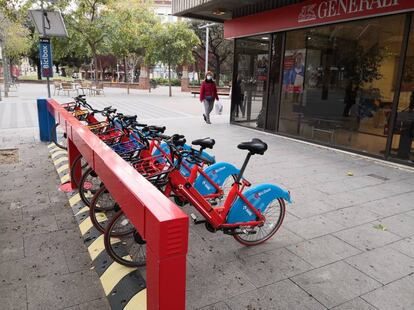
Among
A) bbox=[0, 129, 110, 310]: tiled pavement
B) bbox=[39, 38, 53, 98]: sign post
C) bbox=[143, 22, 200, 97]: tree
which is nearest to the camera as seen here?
bbox=[0, 129, 110, 310]: tiled pavement

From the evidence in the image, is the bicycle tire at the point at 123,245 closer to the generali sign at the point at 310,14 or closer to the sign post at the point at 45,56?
the sign post at the point at 45,56

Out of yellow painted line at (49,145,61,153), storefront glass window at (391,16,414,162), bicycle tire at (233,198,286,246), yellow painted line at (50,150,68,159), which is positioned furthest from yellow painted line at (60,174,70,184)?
storefront glass window at (391,16,414,162)

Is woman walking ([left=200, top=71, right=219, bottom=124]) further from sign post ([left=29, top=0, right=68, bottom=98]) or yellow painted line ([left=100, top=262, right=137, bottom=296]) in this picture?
yellow painted line ([left=100, top=262, right=137, bottom=296])

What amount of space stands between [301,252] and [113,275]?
1.74 metres

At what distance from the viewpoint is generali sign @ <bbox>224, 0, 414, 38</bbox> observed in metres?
6.71

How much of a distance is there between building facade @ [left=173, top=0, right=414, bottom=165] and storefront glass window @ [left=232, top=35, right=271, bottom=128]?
28mm

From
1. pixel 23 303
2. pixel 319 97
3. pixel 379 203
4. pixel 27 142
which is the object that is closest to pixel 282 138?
pixel 319 97

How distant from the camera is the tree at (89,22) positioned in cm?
2012

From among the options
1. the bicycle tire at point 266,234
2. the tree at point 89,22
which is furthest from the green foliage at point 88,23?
the bicycle tire at point 266,234

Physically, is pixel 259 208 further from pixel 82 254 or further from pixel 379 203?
pixel 379 203

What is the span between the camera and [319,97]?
8664 millimetres

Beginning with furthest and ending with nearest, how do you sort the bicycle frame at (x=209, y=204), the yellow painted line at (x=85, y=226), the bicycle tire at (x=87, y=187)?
the bicycle tire at (x=87, y=187)
the yellow painted line at (x=85, y=226)
the bicycle frame at (x=209, y=204)

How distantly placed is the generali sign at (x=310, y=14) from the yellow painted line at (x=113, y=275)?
6340 millimetres

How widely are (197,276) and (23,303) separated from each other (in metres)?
1.33
